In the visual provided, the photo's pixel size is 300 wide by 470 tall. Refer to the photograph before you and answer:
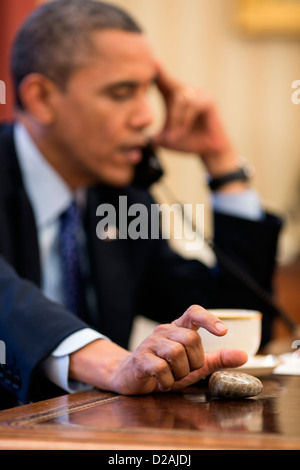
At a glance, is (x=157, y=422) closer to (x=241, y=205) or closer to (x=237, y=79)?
(x=241, y=205)

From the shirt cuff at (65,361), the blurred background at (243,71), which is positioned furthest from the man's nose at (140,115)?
the blurred background at (243,71)

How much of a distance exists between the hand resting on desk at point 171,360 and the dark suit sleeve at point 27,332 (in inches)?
3.4

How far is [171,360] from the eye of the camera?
30.2 inches

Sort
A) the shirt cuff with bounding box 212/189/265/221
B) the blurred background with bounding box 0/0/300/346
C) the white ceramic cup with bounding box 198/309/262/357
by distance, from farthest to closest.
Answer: the blurred background with bounding box 0/0/300/346
the shirt cuff with bounding box 212/189/265/221
the white ceramic cup with bounding box 198/309/262/357

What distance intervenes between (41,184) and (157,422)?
1.03 m

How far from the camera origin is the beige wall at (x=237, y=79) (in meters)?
2.84

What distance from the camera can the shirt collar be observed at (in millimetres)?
1576

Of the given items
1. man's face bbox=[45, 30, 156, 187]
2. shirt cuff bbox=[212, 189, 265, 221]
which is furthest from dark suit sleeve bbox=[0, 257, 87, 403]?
shirt cuff bbox=[212, 189, 265, 221]

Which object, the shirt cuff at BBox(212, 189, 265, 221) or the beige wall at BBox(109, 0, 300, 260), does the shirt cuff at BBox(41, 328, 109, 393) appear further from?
the beige wall at BBox(109, 0, 300, 260)

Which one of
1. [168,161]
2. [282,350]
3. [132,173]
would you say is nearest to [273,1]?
[168,161]

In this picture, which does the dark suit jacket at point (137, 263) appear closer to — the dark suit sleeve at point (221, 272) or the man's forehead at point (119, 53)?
the dark suit sleeve at point (221, 272)

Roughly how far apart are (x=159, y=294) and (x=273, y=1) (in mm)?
1616

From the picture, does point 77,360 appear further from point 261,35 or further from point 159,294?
point 261,35

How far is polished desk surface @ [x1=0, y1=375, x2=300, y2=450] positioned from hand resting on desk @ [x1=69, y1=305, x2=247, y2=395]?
0.02 m
